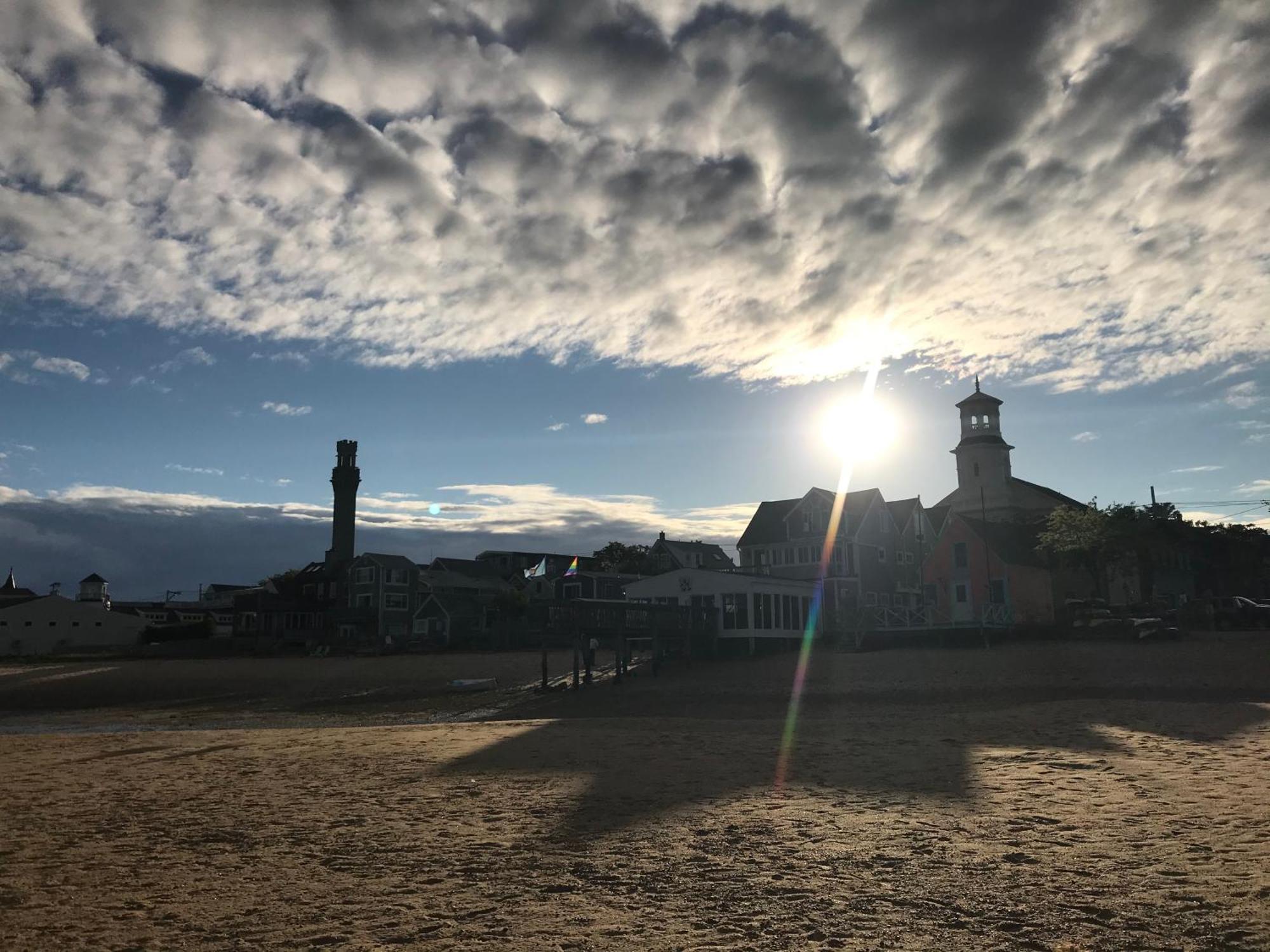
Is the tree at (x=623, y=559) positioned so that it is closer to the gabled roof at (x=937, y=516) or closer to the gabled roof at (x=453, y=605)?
the gabled roof at (x=453, y=605)

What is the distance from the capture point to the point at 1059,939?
7.20 meters

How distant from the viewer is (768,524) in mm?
60375

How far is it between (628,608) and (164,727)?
18.0 meters

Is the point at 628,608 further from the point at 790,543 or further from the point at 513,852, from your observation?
the point at 513,852

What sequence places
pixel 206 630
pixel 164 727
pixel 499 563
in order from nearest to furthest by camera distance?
pixel 164 727, pixel 206 630, pixel 499 563

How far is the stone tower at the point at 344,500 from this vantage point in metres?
91.3

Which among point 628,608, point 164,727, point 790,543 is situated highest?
point 790,543

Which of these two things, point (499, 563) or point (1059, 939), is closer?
point (1059, 939)

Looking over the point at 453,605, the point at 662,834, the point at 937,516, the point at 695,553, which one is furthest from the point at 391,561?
the point at 662,834

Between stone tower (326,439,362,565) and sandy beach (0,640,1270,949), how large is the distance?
223ft

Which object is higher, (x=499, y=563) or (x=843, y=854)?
(x=499, y=563)

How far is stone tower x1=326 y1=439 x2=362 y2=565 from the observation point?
91.3 metres

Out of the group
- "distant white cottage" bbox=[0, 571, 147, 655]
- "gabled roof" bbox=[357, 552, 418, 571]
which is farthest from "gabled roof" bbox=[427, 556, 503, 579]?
"distant white cottage" bbox=[0, 571, 147, 655]

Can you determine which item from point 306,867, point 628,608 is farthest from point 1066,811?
point 628,608
